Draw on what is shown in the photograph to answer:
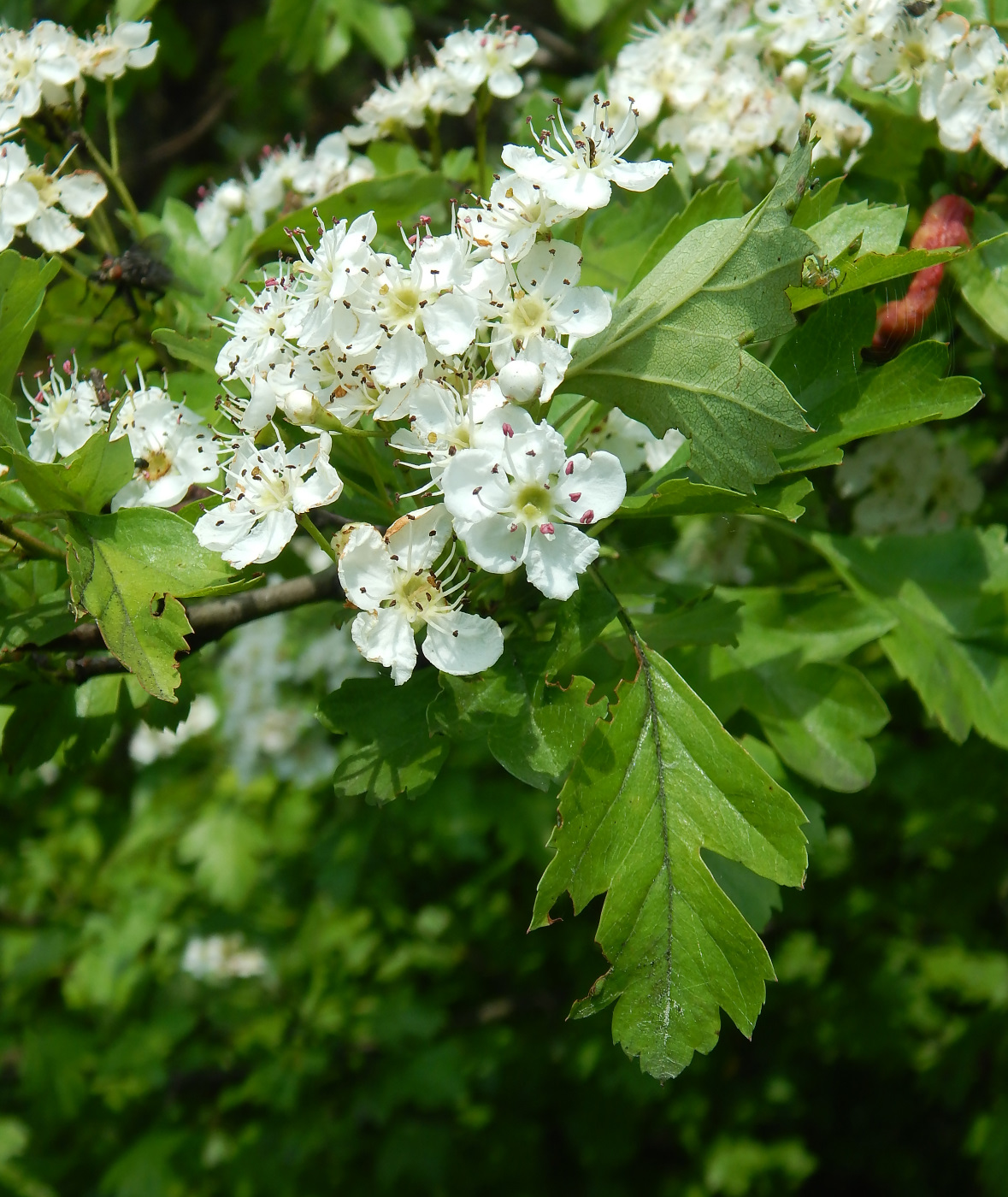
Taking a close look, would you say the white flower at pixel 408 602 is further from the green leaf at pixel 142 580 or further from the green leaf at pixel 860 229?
the green leaf at pixel 860 229

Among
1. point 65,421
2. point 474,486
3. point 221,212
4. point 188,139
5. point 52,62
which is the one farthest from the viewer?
point 188,139

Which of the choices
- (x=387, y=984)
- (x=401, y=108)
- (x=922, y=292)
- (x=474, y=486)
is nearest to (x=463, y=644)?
(x=474, y=486)

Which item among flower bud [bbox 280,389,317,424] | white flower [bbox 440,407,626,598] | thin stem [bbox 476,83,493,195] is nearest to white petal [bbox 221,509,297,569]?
flower bud [bbox 280,389,317,424]

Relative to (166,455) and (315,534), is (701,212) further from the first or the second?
(166,455)

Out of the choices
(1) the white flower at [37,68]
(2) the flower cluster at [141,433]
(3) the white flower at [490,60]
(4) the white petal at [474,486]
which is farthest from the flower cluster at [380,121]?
(4) the white petal at [474,486]

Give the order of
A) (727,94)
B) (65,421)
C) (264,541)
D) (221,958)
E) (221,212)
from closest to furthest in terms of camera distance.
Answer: (264,541) < (65,421) < (727,94) < (221,212) < (221,958)

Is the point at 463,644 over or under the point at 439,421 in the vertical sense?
under


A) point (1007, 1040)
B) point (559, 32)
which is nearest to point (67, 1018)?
point (1007, 1040)
